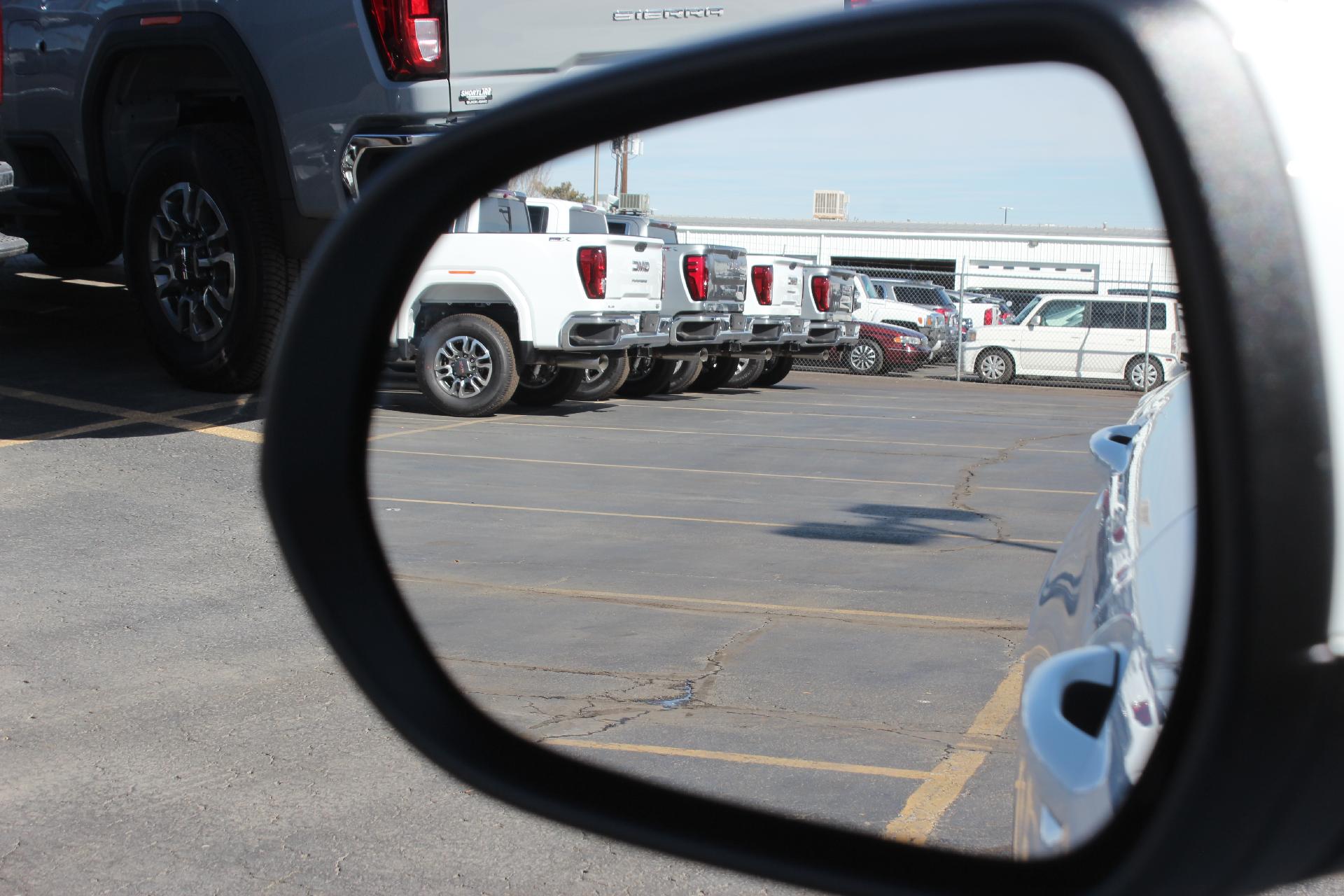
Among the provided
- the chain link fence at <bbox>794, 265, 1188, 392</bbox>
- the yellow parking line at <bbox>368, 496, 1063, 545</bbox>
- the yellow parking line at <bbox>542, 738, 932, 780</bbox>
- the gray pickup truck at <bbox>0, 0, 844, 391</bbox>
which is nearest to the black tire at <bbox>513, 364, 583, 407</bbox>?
the gray pickup truck at <bbox>0, 0, 844, 391</bbox>

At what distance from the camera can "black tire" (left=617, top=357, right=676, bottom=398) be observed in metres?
16.4

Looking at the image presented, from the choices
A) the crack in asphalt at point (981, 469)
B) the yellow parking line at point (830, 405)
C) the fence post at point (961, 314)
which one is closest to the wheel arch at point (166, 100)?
the crack in asphalt at point (981, 469)

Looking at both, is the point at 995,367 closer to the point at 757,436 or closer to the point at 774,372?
the point at 774,372

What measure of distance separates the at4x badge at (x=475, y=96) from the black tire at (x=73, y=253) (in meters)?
4.49

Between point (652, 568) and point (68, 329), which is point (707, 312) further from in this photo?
point (652, 568)

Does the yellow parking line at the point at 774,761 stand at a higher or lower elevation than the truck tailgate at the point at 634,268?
lower

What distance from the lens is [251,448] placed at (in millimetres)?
9594

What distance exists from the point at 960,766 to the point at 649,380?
12.9 metres

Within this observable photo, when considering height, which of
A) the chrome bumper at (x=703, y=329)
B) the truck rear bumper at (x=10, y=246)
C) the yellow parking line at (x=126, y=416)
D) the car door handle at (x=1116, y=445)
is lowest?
the yellow parking line at (x=126, y=416)

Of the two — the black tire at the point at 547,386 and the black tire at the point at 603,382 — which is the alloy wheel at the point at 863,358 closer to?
the black tire at the point at 603,382

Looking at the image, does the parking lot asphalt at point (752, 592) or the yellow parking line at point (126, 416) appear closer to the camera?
the parking lot asphalt at point (752, 592)

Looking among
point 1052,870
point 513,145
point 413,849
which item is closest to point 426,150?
point 513,145

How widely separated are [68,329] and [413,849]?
12338 mm

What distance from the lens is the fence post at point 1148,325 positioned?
1111 millimetres
